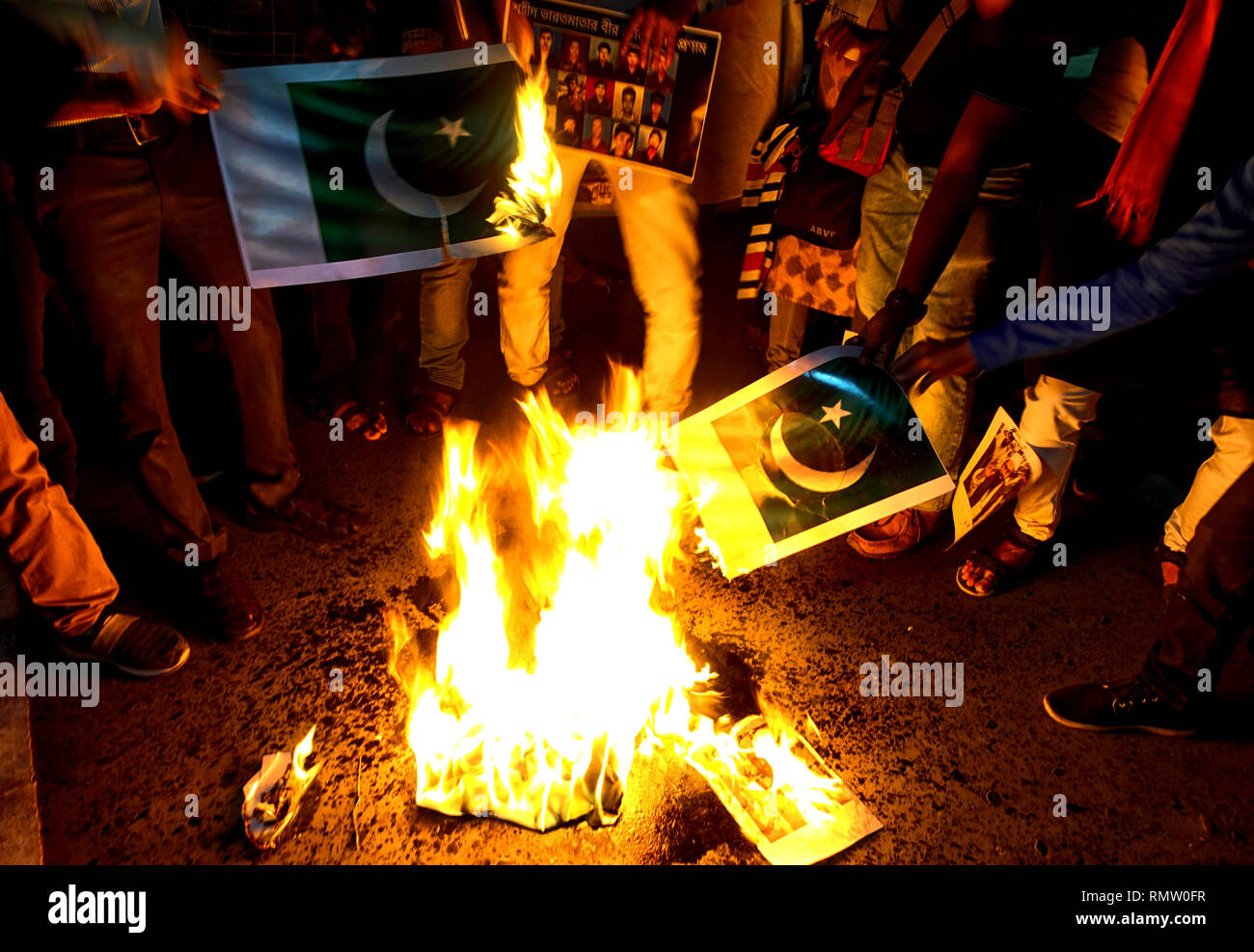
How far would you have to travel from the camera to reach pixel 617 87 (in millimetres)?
3473

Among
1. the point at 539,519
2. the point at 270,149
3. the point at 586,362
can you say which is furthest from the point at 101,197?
the point at 586,362

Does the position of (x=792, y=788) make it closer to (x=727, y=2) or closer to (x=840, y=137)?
(x=840, y=137)

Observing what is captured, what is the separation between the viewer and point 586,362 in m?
5.18

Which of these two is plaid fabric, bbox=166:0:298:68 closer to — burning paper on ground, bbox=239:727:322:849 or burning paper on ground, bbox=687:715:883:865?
burning paper on ground, bbox=239:727:322:849

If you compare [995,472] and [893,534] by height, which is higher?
[995,472]

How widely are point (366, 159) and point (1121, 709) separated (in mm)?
3713

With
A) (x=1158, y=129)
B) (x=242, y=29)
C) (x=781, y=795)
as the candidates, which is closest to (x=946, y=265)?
(x=1158, y=129)

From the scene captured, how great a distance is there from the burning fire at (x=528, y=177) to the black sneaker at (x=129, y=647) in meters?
2.23

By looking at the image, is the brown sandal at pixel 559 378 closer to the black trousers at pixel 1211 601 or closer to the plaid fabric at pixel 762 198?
the plaid fabric at pixel 762 198

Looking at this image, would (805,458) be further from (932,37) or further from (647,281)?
(932,37)

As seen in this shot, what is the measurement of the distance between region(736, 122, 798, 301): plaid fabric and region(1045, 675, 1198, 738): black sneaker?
2.80 meters

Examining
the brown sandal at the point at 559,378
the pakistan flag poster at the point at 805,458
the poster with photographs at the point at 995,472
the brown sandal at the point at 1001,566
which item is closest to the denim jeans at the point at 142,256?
the brown sandal at the point at 559,378

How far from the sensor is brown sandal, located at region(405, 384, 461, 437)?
448 centimetres

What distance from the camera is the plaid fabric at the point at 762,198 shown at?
409 cm
